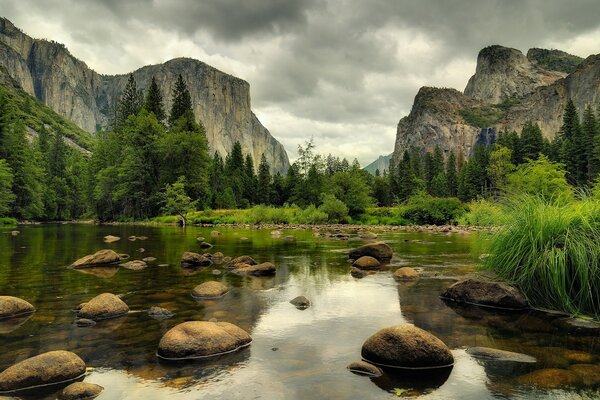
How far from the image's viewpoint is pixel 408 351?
240 inches

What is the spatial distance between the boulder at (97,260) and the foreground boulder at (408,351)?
13.5 metres

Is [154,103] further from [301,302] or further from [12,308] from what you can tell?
[301,302]

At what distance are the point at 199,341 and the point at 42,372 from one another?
2.18m

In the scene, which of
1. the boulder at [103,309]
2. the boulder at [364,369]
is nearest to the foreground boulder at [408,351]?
the boulder at [364,369]

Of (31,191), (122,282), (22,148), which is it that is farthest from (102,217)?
(122,282)

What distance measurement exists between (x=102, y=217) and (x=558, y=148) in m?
100

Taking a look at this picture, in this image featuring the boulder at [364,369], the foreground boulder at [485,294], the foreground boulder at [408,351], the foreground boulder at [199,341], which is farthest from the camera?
the foreground boulder at [485,294]

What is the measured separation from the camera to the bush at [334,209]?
186 feet

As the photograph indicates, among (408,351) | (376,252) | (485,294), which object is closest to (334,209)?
(376,252)

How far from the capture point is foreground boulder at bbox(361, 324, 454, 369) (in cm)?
605

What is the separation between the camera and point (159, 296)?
1070 cm

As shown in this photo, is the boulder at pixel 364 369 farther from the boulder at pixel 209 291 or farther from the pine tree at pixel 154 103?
the pine tree at pixel 154 103

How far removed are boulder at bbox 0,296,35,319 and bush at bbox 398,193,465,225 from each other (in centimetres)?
5242

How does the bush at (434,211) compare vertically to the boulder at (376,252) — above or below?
above
